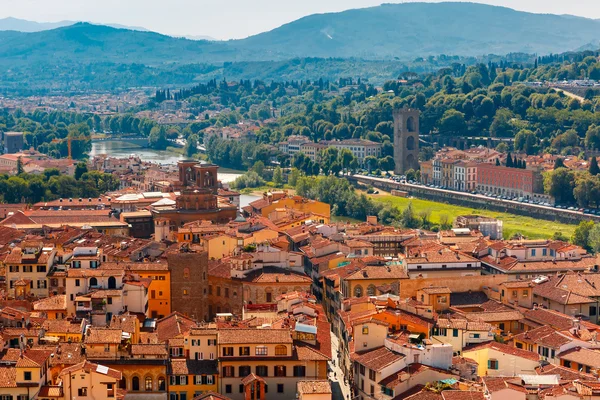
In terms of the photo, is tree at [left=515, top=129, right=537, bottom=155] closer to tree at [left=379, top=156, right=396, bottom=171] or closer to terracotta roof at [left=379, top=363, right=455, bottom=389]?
tree at [left=379, top=156, right=396, bottom=171]

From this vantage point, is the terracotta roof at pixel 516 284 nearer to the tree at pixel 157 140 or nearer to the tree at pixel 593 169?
the tree at pixel 593 169

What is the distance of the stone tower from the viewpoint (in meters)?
68.8

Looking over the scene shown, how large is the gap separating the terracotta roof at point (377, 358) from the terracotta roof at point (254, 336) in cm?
106

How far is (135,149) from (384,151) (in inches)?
943

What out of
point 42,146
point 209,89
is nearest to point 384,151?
point 42,146

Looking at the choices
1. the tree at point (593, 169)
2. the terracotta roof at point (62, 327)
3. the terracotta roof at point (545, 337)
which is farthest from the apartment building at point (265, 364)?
the tree at point (593, 169)

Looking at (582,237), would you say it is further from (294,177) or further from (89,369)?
(89,369)

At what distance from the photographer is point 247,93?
131375 mm

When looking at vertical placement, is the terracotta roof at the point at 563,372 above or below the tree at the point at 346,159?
above

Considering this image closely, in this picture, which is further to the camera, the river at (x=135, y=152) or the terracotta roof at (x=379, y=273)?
the river at (x=135, y=152)

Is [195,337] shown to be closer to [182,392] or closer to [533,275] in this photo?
[182,392]

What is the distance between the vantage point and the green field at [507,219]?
44.0m

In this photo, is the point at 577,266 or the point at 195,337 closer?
the point at 195,337

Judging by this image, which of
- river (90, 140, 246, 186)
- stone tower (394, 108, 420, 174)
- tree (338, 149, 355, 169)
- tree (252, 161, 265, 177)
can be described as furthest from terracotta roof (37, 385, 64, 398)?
stone tower (394, 108, 420, 174)
